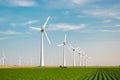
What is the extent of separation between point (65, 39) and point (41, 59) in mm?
46469

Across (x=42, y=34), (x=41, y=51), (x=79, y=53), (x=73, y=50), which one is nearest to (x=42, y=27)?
(x=42, y=34)

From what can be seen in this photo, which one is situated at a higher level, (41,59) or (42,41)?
(42,41)

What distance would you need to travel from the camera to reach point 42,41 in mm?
75875

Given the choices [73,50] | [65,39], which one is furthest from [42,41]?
[73,50]

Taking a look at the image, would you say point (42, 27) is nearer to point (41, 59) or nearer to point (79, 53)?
point (41, 59)

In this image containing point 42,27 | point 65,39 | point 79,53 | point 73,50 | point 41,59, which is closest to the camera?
point 41,59

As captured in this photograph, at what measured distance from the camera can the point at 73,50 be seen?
140875 mm

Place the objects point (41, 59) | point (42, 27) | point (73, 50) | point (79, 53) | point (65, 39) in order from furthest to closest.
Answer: point (79, 53) → point (73, 50) → point (65, 39) → point (42, 27) → point (41, 59)

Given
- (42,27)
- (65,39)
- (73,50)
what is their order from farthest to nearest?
(73,50)
(65,39)
(42,27)

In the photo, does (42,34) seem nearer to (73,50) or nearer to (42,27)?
(42,27)

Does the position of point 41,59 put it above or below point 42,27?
below

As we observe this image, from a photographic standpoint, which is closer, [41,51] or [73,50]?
[41,51]

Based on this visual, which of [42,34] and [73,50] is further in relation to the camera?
[73,50]

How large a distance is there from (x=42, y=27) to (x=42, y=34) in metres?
4.50
